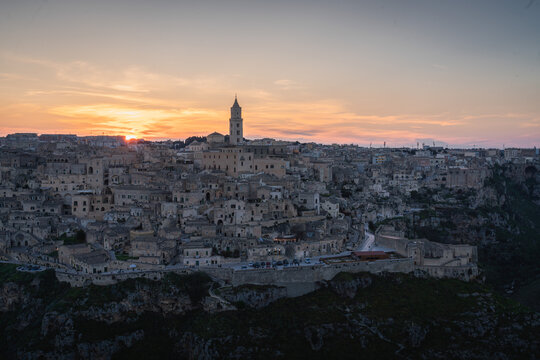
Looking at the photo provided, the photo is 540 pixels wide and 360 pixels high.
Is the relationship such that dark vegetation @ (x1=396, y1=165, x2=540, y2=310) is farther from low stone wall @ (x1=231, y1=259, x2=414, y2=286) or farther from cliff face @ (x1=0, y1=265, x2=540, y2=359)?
cliff face @ (x1=0, y1=265, x2=540, y2=359)

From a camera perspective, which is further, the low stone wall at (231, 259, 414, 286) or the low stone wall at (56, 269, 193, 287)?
the low stone wall at (231, 259, 414, 286)

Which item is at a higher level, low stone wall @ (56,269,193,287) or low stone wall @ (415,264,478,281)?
low stone wall @ (56,269,193,287)

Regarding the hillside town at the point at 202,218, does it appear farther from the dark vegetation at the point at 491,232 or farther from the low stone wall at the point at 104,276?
the dark vegetation at the point at 491,232

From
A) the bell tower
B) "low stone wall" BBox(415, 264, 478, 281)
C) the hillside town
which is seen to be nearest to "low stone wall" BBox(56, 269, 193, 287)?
the hillside town

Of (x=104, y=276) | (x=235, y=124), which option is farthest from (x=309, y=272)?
(x=235, y=124)

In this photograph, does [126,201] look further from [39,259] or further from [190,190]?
[39,259]

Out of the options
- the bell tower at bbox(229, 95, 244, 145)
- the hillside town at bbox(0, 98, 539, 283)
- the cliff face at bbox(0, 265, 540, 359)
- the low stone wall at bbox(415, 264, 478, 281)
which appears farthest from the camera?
the bell tower at bbox(229, 95, 244, 145)
